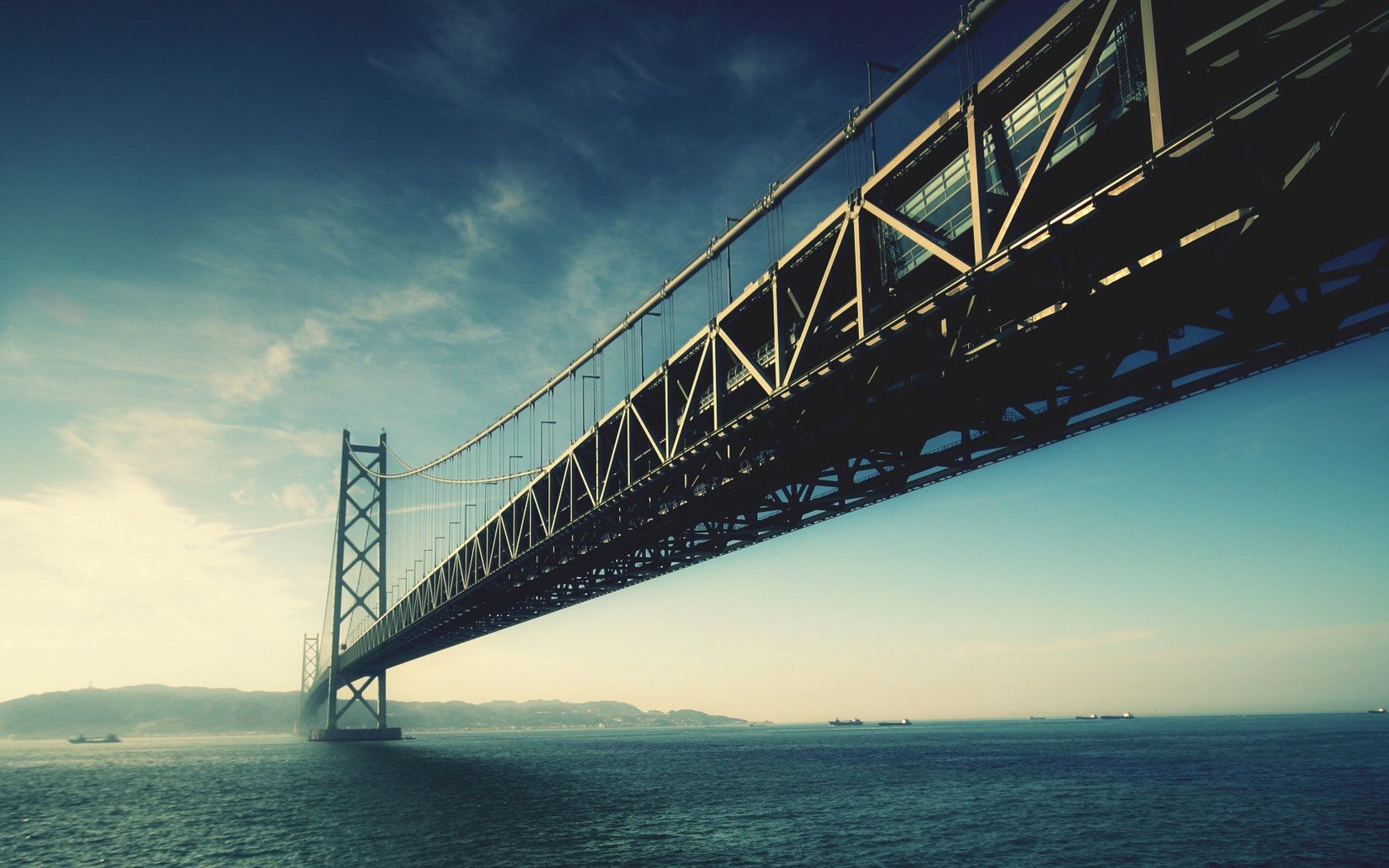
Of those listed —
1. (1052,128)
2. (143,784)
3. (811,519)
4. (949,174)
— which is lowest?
(143,784)

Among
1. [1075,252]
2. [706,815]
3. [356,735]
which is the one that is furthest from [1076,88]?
[356,735]

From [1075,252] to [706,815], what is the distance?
24.6 meters

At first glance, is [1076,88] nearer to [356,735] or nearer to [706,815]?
[706,815]

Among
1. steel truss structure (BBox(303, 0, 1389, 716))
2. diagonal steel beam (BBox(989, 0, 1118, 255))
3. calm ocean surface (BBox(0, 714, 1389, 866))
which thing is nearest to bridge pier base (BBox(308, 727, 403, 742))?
calm ocean surface (BBox(0, 714, 1389, 866))

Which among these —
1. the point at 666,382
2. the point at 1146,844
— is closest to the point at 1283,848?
the point at 1146,844

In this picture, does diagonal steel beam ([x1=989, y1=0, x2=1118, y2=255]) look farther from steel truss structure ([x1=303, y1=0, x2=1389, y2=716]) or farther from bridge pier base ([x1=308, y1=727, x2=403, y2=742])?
bridge pier base ([x1=308, y1=727, x2=403, y2=742])

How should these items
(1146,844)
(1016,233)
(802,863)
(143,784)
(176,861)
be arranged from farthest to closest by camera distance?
1. (143,784)
2. (1146,844)
3. (176,861)
4. (802,863)
5. (1016,233)

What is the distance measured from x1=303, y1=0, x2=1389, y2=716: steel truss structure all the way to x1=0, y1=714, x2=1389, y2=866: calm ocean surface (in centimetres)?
1084

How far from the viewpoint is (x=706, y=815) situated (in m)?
29.9

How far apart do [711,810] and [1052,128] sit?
2749cm

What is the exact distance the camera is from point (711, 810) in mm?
31125

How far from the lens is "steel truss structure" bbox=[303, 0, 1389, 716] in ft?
31.3

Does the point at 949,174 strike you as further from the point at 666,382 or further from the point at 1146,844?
the point at 1146,844

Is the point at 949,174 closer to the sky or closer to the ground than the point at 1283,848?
closer to the sky
